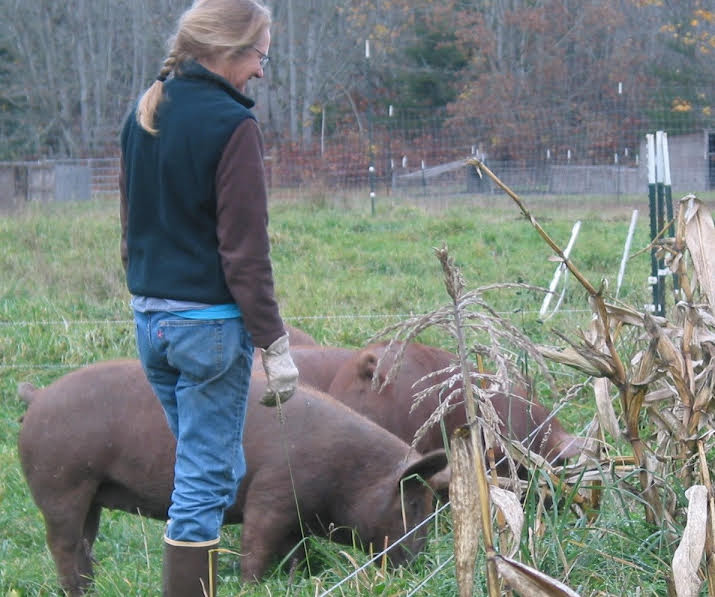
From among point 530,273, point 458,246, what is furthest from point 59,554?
point 458,246

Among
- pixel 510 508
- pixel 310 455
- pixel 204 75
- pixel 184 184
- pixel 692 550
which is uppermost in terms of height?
pixel 204 75

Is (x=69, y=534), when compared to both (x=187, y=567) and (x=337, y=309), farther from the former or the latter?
(x=337, y=309)

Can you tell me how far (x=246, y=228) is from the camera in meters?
3.00

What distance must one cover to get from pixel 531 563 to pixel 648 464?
686mm

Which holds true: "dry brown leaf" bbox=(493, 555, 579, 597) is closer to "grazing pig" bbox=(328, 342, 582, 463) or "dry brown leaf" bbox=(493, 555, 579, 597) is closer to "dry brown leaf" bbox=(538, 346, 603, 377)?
"dry brown leaf" bbox=(538, 346, 603, 377)

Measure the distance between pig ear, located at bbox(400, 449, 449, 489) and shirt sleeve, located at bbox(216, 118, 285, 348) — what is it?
848 mm

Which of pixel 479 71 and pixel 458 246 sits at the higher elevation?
pixel 479 71

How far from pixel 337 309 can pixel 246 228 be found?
657 cm

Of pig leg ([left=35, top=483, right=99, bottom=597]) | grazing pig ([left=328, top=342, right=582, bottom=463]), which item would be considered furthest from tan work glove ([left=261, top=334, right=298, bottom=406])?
grazing pig ([left=328, top=342, right=582, bottom=463])

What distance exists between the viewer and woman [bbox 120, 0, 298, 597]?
3018 mm

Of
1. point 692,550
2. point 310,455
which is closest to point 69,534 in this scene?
point 310,455

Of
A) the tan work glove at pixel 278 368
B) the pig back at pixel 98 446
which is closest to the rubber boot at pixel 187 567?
the tan work glove at pixel 278 368

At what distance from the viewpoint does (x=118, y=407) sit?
160 inches

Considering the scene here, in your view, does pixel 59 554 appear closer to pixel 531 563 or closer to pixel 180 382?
pixel 180 382
